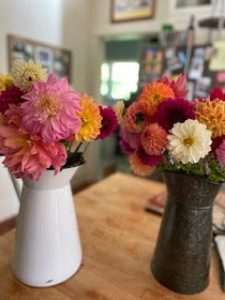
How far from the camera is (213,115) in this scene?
458 millimetres

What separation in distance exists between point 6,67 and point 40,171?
2.02 m

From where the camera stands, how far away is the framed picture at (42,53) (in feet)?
7.06

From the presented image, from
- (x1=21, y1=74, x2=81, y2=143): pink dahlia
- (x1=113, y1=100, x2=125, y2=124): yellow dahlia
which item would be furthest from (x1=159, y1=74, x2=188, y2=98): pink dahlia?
(x1=21, y1=74, x2=81, y2=143): pink dahlia

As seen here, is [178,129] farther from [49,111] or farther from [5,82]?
[5,82]

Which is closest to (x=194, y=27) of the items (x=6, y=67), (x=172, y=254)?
(x=6, y=67)

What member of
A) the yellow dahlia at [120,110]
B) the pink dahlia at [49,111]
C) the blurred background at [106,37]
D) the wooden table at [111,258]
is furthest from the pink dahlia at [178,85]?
the blurred background at [106,37]

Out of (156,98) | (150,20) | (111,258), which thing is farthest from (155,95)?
(150,20)

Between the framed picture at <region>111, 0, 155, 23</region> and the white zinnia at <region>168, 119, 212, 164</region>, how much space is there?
2301mm

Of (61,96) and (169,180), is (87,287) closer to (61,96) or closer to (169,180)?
(169,180)

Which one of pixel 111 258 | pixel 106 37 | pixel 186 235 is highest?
pixel 106 37

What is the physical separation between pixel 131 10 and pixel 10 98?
2417 mm

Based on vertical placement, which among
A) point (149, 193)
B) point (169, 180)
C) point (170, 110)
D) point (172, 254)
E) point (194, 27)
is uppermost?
point (194, 27)

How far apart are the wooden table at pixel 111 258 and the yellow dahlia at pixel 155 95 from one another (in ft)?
1.27

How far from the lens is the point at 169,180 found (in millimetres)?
538
